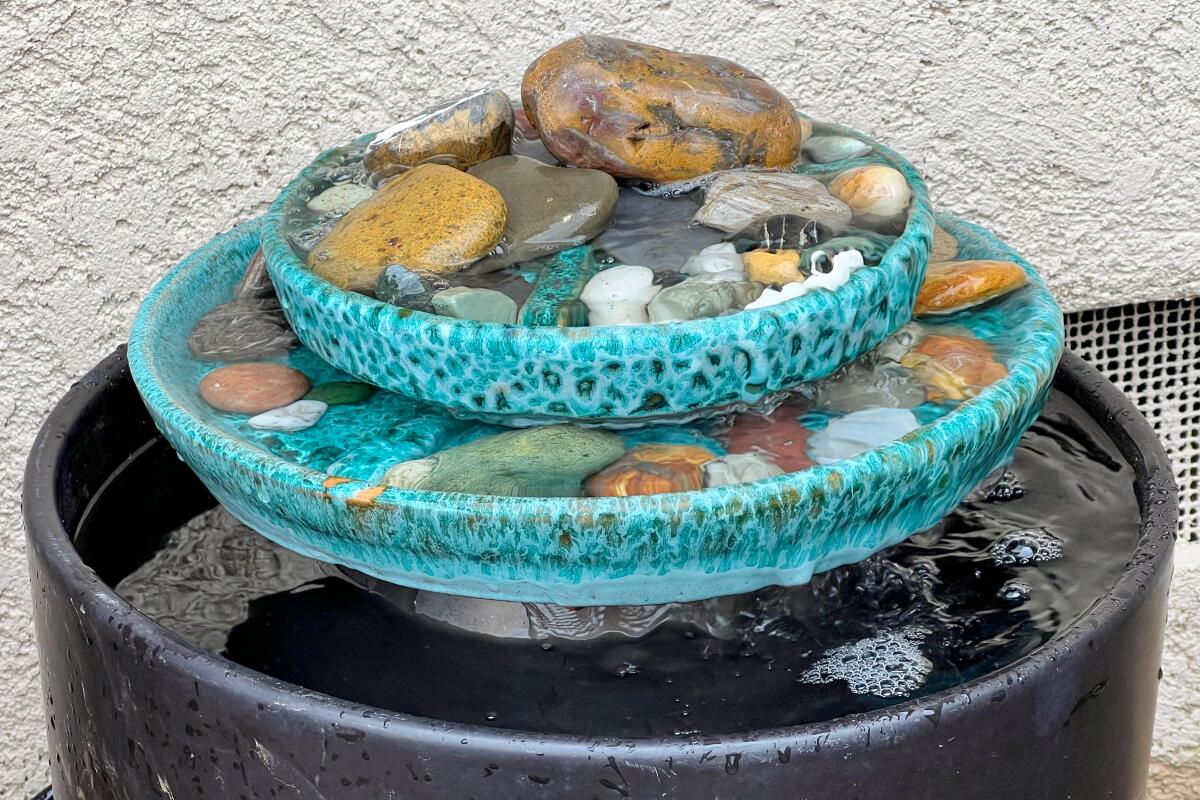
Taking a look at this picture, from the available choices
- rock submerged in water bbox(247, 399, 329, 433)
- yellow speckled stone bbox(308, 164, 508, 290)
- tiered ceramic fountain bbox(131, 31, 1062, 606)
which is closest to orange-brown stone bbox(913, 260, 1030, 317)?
tiered ceramic fountain bbox(131, 31, 1062, 606)

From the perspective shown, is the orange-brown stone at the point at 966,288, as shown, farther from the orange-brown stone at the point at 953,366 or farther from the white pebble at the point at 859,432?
the white pebble at the point at 859,432

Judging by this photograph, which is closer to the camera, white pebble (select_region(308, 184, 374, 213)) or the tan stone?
white pebble (select_region(308, 184, 374, 213))

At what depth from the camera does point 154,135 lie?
1.34m

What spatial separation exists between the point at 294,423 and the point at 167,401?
0.27ft

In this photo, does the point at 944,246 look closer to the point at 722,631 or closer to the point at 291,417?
the point at 722,631

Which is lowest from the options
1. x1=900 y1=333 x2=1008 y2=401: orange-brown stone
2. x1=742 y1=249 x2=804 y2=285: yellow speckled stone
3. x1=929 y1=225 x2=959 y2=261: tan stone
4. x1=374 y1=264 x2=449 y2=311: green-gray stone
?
x1=900 y1=333 x2=1008 y2=401: orange-brown stone

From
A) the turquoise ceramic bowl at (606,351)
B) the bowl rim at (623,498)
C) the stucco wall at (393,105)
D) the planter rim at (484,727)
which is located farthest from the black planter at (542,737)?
the stucco wall at (393,105)

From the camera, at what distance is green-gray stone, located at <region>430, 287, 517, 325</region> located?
30.3 inches

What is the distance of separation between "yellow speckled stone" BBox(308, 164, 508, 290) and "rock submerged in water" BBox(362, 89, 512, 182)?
8cm

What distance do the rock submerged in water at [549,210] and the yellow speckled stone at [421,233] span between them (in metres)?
0.01

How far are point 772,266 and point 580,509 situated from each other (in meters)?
0.23

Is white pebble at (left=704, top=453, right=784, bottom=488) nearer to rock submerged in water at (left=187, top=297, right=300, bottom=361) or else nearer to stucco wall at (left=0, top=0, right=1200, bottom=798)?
rock submerged in water at (left=187, top=297, right=300, bottom=361)

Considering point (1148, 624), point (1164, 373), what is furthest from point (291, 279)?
point (1164, 373)

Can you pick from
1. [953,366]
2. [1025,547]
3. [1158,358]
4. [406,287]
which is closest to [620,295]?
[406,287]
